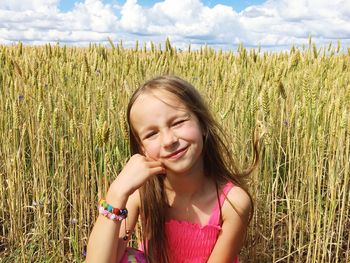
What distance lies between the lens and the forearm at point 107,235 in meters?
1.16

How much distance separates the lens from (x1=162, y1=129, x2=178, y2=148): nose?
1108 mm

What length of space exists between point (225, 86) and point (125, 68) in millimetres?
791

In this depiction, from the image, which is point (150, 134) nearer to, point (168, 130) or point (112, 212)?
point (168, 130)

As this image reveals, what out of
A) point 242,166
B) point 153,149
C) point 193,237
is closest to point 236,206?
point 193,237

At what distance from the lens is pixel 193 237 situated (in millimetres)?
1271

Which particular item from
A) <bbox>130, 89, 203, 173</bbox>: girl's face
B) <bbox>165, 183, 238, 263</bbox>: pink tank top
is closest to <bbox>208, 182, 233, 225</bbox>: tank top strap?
<bbox>165, 183, 238, 263</bbox>: pink tank top

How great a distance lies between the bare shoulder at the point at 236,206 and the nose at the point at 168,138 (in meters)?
0.22

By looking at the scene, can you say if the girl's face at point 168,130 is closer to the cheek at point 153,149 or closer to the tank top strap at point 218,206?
the cheek at point 153,149

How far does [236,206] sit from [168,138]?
0.86 feet

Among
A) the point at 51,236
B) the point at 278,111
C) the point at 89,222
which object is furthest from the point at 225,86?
the point at 51,236

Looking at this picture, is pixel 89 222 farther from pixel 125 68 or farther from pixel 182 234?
pixel 125 68

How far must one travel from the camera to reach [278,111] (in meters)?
2.05

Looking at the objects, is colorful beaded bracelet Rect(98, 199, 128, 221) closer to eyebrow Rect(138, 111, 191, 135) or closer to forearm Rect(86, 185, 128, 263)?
forearm Rect(86, 185, 128, 263)

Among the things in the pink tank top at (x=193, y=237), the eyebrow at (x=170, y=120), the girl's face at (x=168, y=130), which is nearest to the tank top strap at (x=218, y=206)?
the pink tank top at (x=193, y=237)
